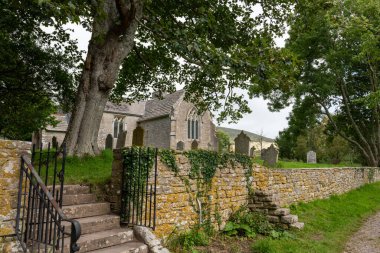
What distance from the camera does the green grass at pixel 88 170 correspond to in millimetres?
7176

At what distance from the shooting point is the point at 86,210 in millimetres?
6250

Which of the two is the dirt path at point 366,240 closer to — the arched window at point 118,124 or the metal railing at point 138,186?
the metal railing at point 138,186

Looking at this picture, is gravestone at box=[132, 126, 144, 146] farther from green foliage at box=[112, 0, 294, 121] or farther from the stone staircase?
the stone staircase

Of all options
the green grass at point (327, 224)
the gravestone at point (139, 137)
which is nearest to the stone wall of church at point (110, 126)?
the gravestone at point (139, 137)

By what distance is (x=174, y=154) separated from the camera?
7.43m

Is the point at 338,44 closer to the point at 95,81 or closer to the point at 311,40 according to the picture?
the point at 311,40

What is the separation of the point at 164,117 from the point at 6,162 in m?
29.0

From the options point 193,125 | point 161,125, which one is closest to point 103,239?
point 161,125

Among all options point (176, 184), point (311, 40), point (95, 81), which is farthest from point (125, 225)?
point (311, 40)

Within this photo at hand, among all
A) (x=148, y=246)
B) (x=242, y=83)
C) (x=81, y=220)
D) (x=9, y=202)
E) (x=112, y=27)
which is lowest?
(x=148, y=246)

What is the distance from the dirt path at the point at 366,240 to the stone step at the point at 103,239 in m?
5.58

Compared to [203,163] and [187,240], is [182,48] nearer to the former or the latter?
[203,163]

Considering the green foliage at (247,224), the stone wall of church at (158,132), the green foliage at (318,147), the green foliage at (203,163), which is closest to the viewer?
the green foliage at (203,163)

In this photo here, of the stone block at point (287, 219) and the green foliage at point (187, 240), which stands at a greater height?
the stone block at point (287, 219)
